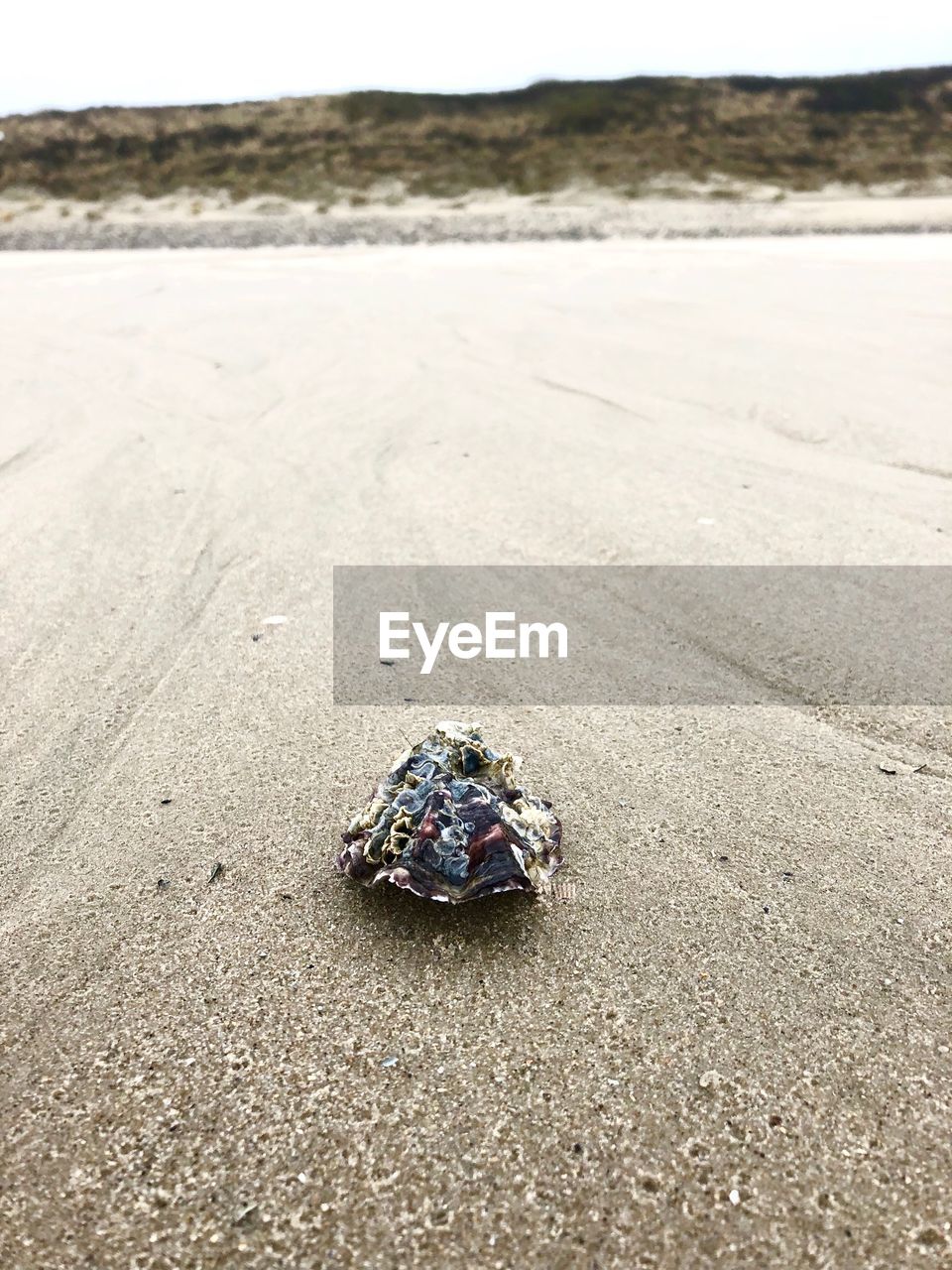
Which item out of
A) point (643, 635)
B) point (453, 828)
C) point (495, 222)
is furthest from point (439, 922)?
point (495, 222)

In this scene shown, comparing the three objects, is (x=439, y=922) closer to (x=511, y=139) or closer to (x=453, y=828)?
(x=453, y=828)

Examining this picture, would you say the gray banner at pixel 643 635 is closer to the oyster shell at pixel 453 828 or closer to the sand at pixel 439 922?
the sand at pixel 439 922

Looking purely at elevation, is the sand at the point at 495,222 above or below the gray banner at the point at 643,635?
above

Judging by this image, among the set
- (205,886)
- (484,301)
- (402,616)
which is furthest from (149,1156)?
(484,301)

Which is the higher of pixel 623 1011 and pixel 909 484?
pixel 909 484

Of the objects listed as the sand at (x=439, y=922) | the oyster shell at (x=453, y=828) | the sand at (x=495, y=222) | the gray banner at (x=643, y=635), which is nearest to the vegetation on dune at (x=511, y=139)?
the sand at (x=495, y=222)

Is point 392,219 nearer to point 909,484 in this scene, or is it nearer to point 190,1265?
point 909,484

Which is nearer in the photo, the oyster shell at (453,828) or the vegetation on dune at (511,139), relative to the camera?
the oyster shell at (453,828)
